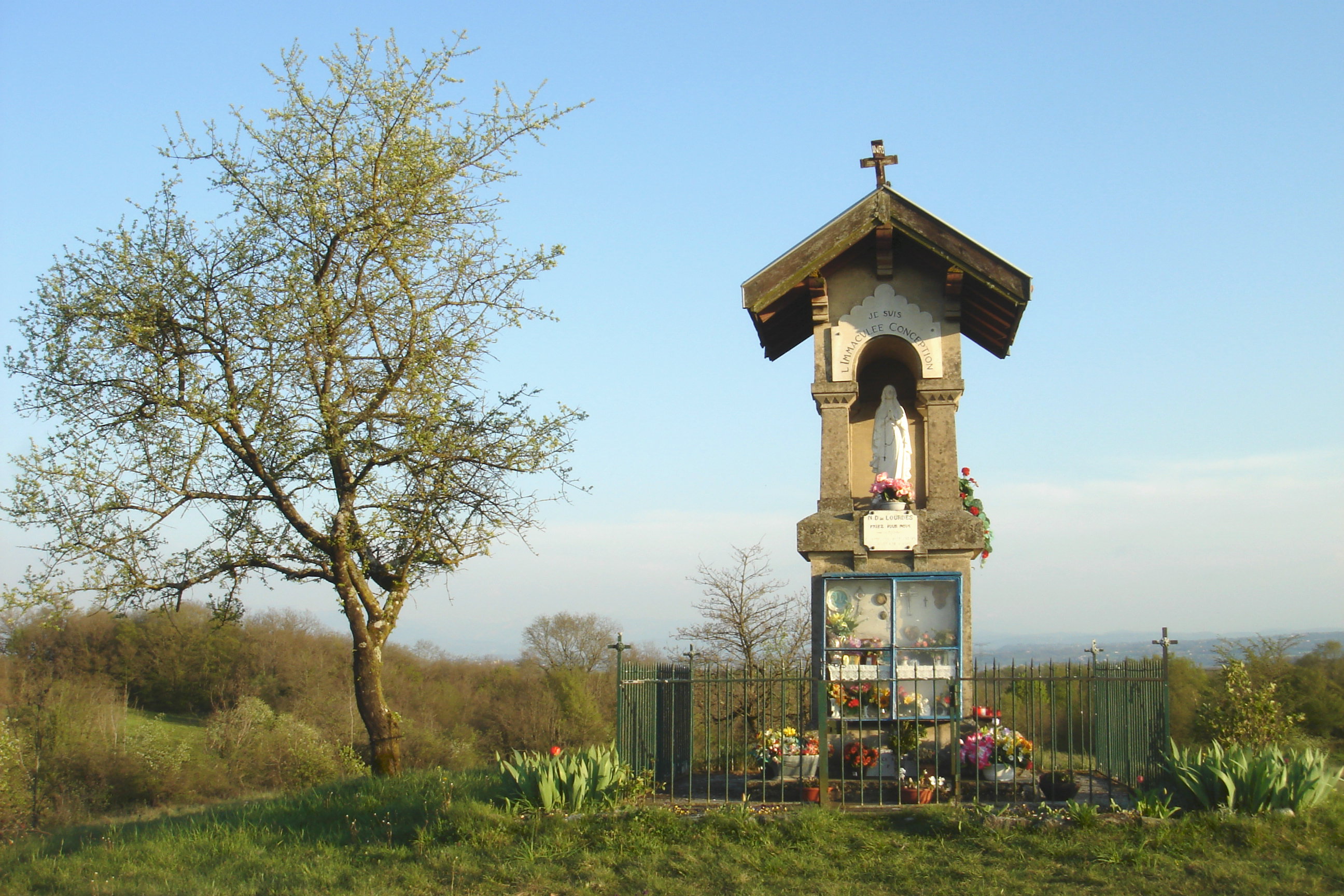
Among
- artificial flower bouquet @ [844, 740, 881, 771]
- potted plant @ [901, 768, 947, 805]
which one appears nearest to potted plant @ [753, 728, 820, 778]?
artificial flower bouquet @ [844, 740, 881, 771]

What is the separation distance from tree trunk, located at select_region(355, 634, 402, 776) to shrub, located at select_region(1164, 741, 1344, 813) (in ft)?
26.9

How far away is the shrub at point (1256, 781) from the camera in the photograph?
7.54 metres

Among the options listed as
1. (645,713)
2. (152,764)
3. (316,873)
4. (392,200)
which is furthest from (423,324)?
(152,764)

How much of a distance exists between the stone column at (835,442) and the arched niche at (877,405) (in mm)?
596

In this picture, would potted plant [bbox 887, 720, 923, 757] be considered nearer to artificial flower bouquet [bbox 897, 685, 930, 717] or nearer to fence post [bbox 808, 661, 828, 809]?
artificial flower bouquet [bbox 897, 685, 930, 717]

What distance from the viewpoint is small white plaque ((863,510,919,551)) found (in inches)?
390

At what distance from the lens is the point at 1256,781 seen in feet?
24.9

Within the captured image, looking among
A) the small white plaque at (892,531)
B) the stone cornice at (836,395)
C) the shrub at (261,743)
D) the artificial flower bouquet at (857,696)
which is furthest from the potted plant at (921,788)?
the shrub at (261,743)

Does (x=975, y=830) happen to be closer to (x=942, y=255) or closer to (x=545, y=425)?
(x=942, y=255)

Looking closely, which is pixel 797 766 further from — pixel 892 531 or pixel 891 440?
pixel 891 440

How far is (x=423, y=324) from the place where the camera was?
1227 centimetres

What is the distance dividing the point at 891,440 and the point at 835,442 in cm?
71

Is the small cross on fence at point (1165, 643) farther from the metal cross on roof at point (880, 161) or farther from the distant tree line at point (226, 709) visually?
the distant tree line at point (226, 709)

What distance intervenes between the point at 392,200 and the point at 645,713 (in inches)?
262
